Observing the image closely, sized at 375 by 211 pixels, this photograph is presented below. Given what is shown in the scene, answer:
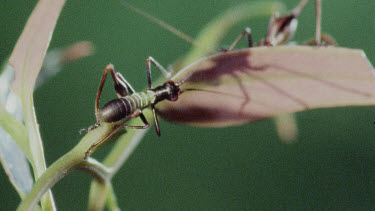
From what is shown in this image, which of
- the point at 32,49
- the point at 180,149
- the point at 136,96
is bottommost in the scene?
the point at 180,149

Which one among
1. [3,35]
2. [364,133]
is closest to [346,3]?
[364,133]

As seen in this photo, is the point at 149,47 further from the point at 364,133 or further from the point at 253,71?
the point at 253,71

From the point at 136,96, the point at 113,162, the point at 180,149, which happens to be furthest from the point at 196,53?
the point at 180,149

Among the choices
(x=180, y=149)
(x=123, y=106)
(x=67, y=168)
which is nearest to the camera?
(x=67, y=168)

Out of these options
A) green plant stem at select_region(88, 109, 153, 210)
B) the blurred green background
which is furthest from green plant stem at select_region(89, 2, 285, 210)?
the blurred green background

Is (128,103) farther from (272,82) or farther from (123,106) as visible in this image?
(272,82)

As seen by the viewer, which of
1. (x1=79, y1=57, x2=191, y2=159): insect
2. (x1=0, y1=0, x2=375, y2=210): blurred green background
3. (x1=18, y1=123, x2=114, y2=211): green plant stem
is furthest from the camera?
(x1=0, y1=0, x2=375, y2=210): blurred green background

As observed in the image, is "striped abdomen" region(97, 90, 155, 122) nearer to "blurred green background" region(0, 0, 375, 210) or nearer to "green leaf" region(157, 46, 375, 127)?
"green leaf" region(157, 46, 375, 127)
